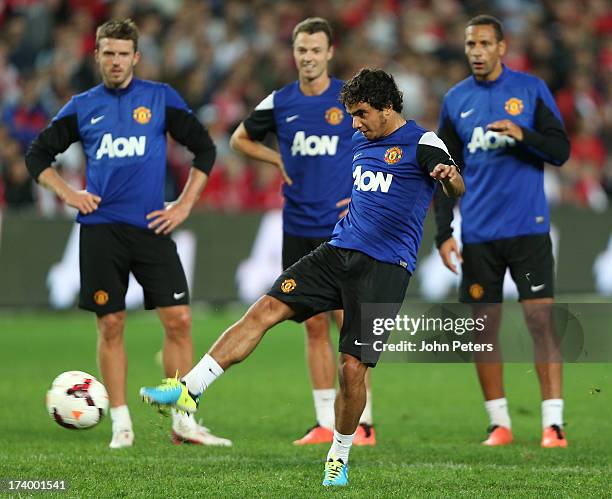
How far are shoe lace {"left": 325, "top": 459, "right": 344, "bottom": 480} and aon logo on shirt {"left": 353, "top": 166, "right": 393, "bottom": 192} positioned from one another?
5.02ft

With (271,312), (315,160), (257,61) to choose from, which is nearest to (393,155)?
(271,312)

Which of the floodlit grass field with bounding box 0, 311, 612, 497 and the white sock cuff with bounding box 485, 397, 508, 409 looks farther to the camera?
the white sock cuff with bounding box 485, 397, 508, 409

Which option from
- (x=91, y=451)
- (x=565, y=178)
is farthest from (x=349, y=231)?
(x=565, y=178)

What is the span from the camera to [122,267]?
27.8 ft

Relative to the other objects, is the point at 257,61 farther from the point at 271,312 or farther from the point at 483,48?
the point at 271,312

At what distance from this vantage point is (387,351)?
755 centimetres

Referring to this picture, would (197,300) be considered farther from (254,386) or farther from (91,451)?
(91,451)

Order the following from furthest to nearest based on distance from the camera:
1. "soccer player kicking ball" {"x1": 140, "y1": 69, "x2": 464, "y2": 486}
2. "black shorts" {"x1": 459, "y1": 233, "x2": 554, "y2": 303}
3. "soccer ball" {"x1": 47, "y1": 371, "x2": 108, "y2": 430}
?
"black shorts" {"x1": 459, "y1": 233, "x2": 554, "y2": 303} < "soccer ball" {"x1": 47, "y1": 371, "x2": 108, "y2": 430} < "soccer player kicking ball" {"x1": 140, "y1": 69, "x2": 464, "y2": 486}

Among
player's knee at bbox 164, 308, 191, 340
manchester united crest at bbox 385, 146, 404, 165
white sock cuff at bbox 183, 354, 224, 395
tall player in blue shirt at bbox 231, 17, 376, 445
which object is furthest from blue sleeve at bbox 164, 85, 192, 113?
white sock cuff at bbox 183, 354, 224, 395

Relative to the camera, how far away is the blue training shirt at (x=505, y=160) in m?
8.67

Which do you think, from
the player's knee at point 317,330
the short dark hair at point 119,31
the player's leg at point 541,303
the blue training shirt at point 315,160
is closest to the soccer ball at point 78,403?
the player's knee at point 317,330

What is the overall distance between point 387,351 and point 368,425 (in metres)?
1.08

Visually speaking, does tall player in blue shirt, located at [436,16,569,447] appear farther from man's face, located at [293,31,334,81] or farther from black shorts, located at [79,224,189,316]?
black shorts, located at [79,224,189,316]

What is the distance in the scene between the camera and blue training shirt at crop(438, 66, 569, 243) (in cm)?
867
